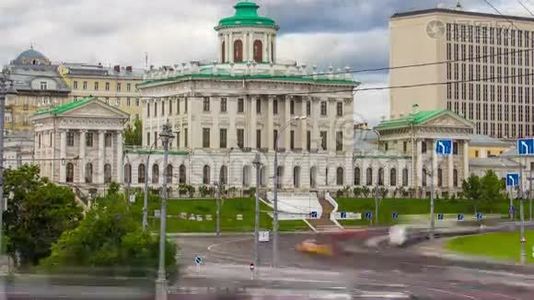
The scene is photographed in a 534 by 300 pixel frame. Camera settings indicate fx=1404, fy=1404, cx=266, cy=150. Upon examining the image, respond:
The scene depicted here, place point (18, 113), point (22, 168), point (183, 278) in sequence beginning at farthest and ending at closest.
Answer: point (18, 113) < point (22, 168) < point (183, 278)

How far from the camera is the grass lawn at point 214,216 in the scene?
113 metres

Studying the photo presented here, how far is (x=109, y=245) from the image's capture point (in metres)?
51.9

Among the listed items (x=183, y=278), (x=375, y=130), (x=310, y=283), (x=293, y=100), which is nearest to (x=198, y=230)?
(x=293, y=100)

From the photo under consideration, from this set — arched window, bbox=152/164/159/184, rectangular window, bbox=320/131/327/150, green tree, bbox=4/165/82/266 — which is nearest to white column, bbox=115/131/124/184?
arched window, bbox=152/164/159/184

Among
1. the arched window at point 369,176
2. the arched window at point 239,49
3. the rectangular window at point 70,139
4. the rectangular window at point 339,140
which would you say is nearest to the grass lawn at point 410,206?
the arched window at point 369,176

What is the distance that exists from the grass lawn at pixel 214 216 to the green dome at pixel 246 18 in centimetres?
2623

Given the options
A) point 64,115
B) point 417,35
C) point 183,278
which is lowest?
point 183,278

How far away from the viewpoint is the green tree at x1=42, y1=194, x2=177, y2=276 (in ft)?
160

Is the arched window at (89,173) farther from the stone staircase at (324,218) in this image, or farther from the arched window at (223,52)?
the stone staircase at (324,218)

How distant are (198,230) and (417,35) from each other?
94.7m

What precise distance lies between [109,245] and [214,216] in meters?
66.9

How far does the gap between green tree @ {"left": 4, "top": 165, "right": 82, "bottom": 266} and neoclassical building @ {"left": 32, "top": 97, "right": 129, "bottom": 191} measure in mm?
64326

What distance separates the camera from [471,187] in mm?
135125

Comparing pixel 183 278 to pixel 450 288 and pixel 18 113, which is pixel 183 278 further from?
pixel 18 113
